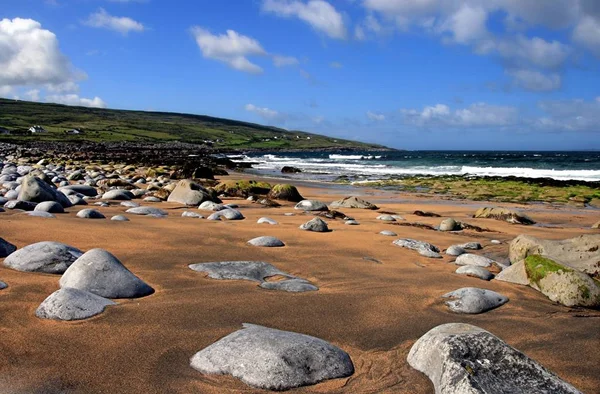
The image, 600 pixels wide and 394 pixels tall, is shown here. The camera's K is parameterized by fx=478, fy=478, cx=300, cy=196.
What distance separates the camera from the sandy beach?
291 centimetres

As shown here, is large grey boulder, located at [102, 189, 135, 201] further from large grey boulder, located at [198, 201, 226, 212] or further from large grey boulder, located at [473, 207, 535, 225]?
large grey boulder, located at [473, 207, 535, 225]

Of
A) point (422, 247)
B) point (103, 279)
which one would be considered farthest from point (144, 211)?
point (103, 279)

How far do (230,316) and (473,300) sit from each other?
2.44 meters

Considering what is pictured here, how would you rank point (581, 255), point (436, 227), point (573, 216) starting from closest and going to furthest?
point (581, 255) < point (436, 227) < point (573, 216)

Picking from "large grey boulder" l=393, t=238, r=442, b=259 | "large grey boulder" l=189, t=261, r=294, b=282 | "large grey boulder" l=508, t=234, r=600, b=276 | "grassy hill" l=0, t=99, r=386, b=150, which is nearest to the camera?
"large grey boulder" l=189, t=261, r=294, b=282

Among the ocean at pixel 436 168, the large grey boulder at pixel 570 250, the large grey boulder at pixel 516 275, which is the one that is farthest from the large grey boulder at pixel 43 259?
the ocean at pixel 436 168

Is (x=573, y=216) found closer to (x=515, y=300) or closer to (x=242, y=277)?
(x=515, y=300)

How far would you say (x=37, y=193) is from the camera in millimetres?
9938

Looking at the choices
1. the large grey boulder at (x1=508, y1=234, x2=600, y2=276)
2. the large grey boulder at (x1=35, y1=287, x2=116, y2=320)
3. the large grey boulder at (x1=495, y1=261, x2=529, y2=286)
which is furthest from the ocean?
the large grey boulder at (x1=35, y1=287, x2=116, y2=320)

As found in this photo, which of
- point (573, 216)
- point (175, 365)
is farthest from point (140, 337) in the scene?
point (573, 216)

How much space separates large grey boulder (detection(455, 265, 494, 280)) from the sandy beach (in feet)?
0.77

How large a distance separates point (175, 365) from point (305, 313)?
1.42 m

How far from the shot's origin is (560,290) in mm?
5301

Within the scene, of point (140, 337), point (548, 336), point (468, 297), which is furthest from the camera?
point (468, 297)
